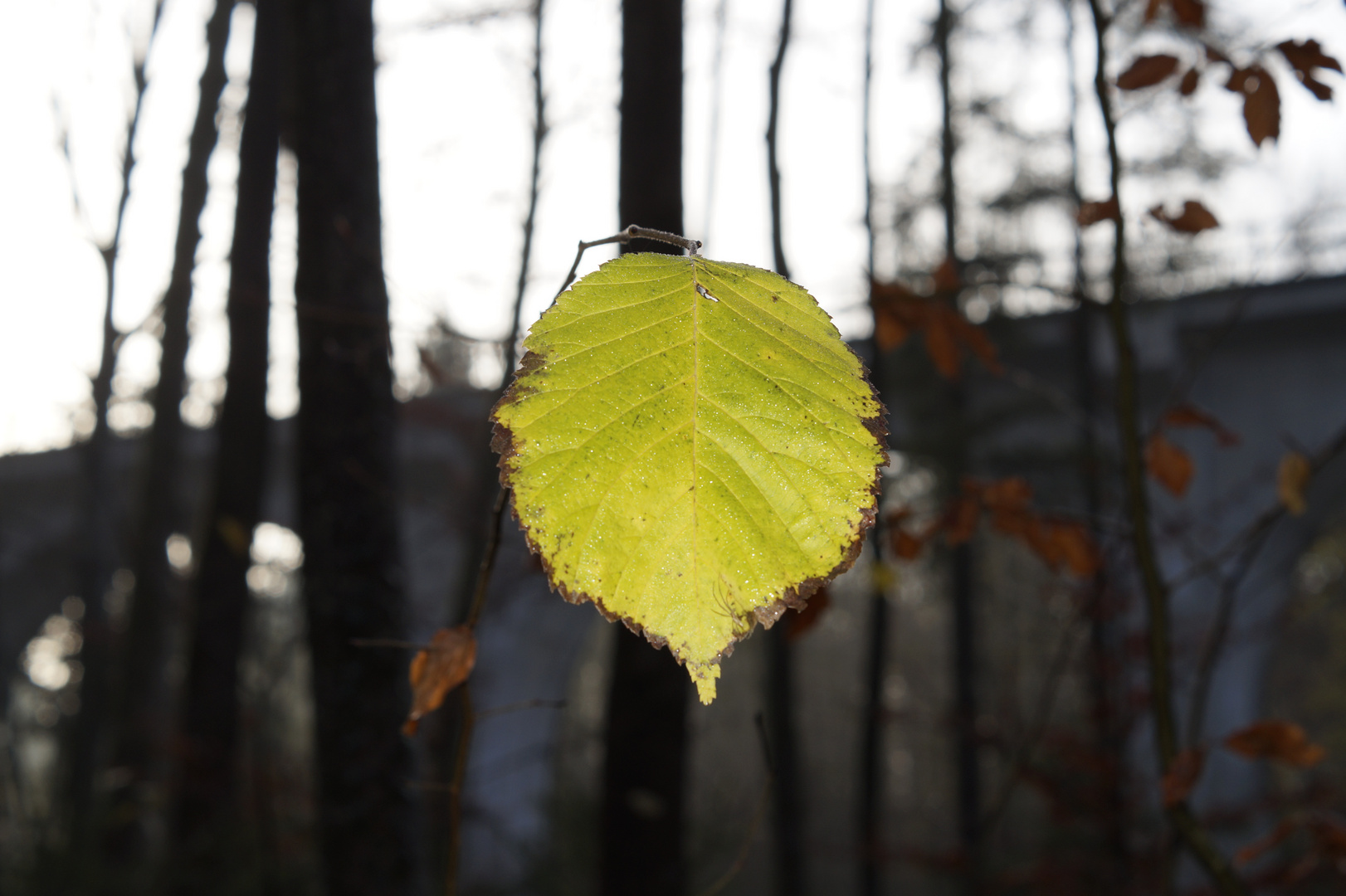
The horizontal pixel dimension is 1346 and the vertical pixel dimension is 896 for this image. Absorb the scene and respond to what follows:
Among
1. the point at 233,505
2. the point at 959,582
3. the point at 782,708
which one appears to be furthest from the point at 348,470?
the point at 959,582

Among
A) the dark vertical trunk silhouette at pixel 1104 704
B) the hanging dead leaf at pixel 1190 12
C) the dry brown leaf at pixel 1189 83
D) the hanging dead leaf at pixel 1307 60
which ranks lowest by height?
the dark vertical trunk silhouette at pixel 1104 704

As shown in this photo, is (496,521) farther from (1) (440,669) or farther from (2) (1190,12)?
(2) (1190,12)

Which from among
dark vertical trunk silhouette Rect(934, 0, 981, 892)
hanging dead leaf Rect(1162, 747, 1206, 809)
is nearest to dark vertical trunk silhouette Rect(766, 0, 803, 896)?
hanging dead leaf Rect(1162, 747, 1206, 809)

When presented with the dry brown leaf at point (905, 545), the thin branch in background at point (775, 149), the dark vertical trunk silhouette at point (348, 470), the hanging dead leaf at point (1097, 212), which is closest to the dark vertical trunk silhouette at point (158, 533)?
the dark vertical trunk silhouette at point (348, 470)

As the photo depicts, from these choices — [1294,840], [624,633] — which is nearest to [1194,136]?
[1294,840]

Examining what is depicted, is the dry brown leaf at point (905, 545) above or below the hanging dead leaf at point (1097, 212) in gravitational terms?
below

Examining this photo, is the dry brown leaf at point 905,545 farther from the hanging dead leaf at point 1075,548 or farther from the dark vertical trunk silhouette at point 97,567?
the dark vertical trunk silhouette at point 97,567
